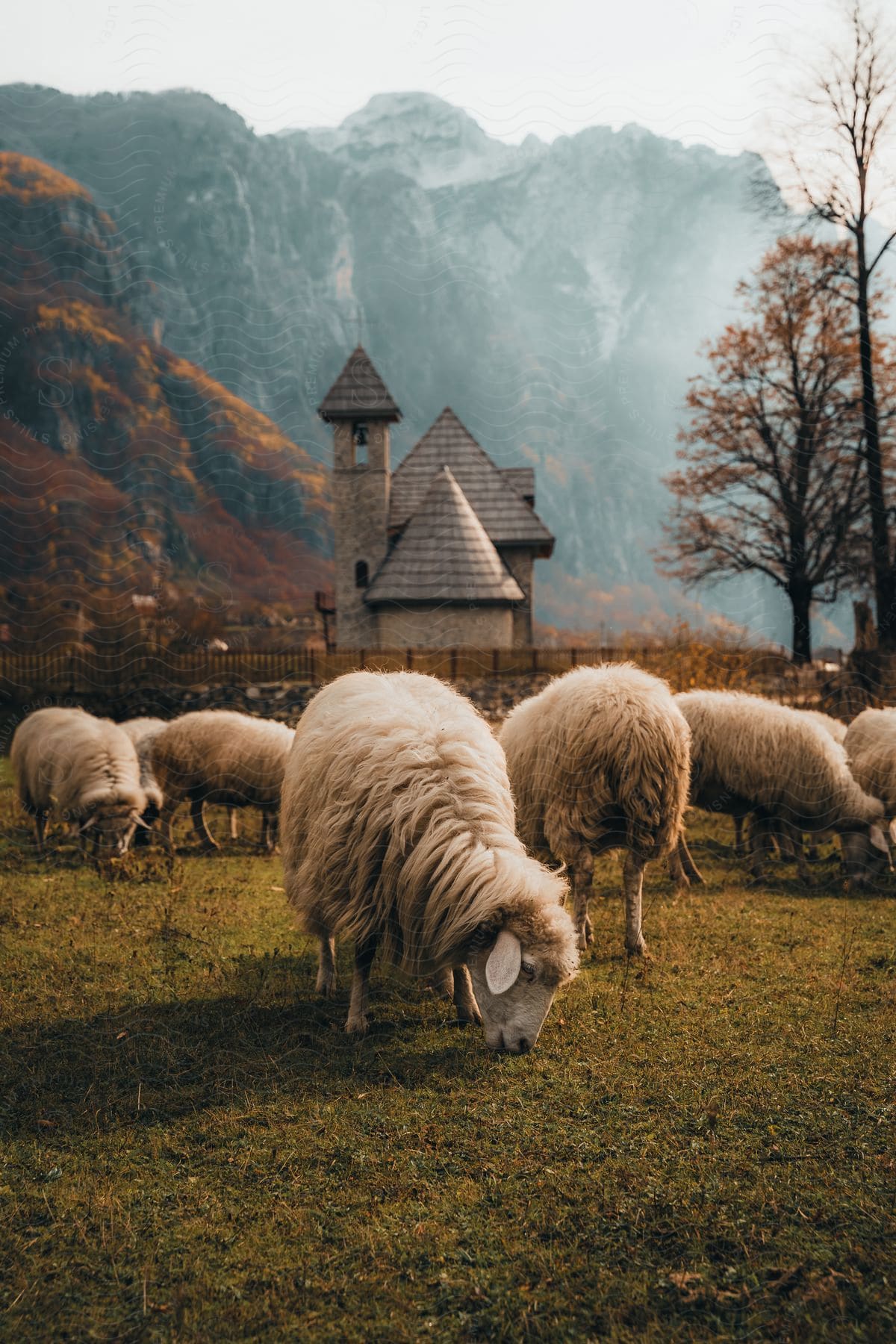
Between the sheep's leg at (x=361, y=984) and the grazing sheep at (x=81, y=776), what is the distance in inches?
222

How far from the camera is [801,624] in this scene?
24297 mm

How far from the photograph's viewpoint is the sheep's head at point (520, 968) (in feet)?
14.5

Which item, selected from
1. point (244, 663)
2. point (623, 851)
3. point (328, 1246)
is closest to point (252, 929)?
point (623, 851)

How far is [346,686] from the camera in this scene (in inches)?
238

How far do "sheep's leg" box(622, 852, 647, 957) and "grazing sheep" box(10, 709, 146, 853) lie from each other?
5851mm

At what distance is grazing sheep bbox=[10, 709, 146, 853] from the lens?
983 cm

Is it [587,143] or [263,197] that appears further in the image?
[587,143]

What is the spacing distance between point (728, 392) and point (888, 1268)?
27746mm

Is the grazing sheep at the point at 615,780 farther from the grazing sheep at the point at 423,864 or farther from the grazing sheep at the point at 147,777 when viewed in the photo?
the grazing sheep at the point at 147,777

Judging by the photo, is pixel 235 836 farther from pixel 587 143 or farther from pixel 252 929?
pixel 587 143

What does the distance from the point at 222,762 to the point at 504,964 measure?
6.72 m

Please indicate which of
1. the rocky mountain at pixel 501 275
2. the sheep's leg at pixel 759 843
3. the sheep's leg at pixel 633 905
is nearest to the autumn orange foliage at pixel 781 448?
the sheep's leg at pixel 759 843

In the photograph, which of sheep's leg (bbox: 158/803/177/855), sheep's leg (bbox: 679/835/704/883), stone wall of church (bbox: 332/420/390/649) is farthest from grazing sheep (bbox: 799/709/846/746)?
stone wall of church (bbox: 332/420/390/649)

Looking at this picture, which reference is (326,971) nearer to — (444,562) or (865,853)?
(865,853)
